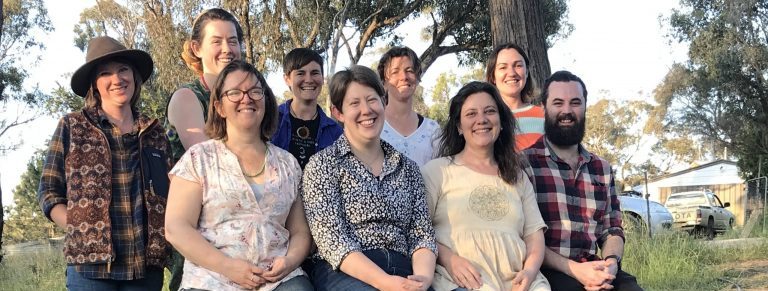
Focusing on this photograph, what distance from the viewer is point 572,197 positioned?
382cm

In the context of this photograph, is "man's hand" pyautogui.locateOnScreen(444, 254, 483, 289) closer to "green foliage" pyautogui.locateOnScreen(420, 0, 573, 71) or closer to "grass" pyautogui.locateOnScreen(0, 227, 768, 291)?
"grass" pyautogui.locateOnScreen(0, 227, 768, 291)

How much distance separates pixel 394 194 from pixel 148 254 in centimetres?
118

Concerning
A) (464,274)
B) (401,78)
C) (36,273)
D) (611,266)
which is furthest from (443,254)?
(36,273)

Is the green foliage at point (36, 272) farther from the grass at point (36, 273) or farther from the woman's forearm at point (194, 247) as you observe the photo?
the woman's forearm at point (194, 247)

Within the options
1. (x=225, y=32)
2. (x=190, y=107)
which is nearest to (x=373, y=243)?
(x=190, y=107)

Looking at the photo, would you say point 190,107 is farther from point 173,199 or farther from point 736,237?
point 736,237

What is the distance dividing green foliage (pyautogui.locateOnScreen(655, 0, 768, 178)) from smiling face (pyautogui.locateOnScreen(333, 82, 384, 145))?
2094cm

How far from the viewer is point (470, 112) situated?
141 inches

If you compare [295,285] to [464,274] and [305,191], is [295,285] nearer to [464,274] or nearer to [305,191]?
[305,191]

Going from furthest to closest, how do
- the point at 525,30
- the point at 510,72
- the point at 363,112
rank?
the point at 525,30 < the point at 510,72 < the point at 363,112

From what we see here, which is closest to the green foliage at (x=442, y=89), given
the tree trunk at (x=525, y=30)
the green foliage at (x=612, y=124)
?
the green foliage at (x=612, y=124)

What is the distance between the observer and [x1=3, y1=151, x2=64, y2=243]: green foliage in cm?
2406

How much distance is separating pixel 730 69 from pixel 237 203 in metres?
22.5

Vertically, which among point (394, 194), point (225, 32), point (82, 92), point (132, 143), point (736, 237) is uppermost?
point (225, 32)
